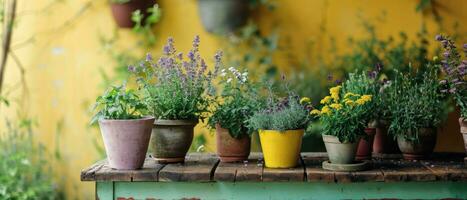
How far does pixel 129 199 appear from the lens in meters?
2.51

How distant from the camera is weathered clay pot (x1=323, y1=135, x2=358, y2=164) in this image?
8.14 feet

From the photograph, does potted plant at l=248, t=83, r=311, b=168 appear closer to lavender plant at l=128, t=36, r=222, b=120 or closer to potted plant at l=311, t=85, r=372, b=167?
potted plant at l=311, t=85, r=372, b=167

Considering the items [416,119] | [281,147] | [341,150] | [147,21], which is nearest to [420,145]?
[416,119]

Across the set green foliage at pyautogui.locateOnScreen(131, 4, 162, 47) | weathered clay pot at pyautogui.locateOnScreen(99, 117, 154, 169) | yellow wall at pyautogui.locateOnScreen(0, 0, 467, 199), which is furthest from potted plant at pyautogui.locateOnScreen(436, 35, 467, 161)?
green foliage at pyautogui.locateOnScreen(131, 4, 162, 47)

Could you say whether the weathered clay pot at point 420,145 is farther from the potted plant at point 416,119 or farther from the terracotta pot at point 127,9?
the terracotta pot at point 127,9

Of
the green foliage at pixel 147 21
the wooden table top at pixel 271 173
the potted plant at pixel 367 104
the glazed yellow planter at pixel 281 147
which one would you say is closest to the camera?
the wooden table top at pixel 271 173

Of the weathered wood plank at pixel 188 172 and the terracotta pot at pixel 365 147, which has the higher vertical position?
the terracotta pot at pixel 365 147

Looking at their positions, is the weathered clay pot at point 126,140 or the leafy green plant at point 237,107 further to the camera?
the leafy green plant at point 237,107

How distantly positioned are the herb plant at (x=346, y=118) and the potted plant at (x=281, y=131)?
10 cm

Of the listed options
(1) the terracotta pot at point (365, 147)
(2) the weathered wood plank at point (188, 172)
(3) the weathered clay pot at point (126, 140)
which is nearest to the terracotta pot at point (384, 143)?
(1) the terracotta pot at point (365, 147)

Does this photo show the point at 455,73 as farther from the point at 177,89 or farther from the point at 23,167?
the point at 23,167

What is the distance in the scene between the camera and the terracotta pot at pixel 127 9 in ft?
14.0

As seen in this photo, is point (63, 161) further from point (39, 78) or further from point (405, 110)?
point (405, 110)

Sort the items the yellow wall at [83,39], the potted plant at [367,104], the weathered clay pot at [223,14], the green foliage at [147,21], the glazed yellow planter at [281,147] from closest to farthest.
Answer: the glazed yellow planter at [281,147]
the potted plant at [367,104]
the weathered clay pot at [223,14]
the green foliage at [147,21]
the yellow wall at [83,39]
